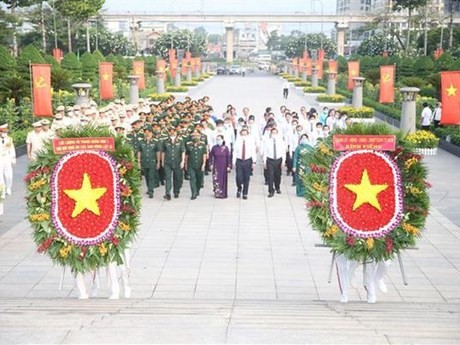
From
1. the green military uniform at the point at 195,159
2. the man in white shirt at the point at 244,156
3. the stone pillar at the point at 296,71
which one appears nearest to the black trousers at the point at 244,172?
the man in white shirt at the point at 244,156

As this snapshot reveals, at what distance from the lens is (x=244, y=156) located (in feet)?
43.3

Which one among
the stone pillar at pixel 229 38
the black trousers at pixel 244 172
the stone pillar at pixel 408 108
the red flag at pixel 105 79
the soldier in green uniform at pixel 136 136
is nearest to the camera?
the black trousers at pixel 244 172

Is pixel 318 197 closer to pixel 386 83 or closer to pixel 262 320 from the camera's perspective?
pixel 262 320

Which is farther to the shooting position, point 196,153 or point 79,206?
point 196,153

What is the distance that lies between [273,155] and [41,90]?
7048mm

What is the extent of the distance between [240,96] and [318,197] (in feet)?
108

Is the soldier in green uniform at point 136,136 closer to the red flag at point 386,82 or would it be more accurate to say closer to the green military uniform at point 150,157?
the green military uniform at point 150,157

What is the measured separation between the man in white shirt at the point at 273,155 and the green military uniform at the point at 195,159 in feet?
3.66

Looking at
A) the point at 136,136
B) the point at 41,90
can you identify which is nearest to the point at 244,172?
the point at 136,136

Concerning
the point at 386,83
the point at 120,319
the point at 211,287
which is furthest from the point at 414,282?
the point at 386,83

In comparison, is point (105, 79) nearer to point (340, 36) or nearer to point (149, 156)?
point (149, 156)

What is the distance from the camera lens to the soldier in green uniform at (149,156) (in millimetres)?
13320

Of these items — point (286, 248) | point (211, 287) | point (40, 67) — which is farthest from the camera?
point (40, 67)

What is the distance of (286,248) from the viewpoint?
33.2 ft
